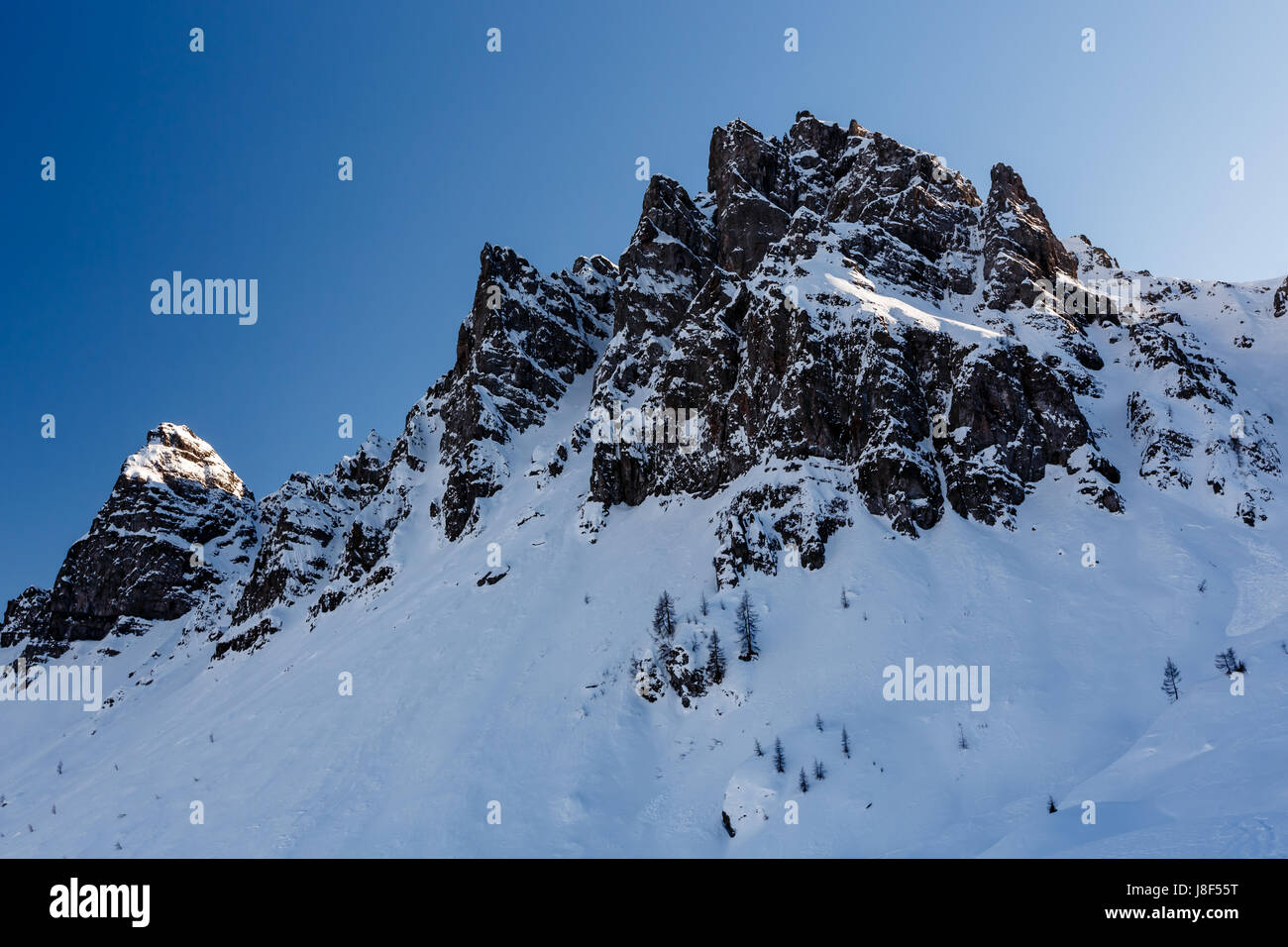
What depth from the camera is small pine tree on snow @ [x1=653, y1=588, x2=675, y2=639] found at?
1774 inches

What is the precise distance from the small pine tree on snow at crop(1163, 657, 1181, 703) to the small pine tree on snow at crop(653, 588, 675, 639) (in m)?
25.2

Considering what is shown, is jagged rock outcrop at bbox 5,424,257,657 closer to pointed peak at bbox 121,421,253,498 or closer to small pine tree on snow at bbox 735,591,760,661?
pointed peak at bbox 121,421,253,498

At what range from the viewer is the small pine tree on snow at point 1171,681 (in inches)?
1240

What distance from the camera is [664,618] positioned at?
45.7 meters

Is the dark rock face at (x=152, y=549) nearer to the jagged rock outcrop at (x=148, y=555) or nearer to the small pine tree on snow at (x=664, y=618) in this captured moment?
the jagged rock outcrop at (x=148, y=555)

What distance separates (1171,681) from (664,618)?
26.3 metres

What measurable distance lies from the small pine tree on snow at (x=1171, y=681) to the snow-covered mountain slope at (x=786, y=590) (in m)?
0.64

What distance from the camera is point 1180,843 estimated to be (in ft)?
46.0

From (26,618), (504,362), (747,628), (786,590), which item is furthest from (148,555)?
(786,590)
